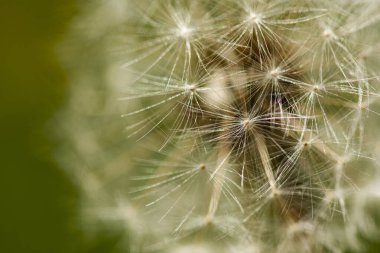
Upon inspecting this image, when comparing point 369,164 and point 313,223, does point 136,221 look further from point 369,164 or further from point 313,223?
point 369,164

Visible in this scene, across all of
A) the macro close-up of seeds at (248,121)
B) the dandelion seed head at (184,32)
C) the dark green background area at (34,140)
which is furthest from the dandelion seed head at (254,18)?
the dark green background area at (34,140)

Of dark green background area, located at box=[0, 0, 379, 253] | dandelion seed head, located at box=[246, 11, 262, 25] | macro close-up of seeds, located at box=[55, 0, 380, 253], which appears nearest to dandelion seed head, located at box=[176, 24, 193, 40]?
macro close-up of seeds, located at box=[55, 0, 380, 253]

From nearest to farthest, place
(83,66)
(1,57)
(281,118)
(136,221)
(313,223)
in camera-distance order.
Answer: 1. (281,118)
2. (313,223)
3. (136,221)
4. (83,66)
5. (1,57)

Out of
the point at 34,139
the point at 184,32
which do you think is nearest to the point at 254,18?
the point at 184,32

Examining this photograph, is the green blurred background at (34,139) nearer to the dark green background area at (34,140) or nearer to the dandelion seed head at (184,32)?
the dark green background area at (34,140)

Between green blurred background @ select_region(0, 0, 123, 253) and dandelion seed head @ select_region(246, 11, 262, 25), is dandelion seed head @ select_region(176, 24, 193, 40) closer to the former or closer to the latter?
dandelion seed head @ select_region(246, 11, 262, 25)

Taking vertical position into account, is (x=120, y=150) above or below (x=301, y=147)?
above

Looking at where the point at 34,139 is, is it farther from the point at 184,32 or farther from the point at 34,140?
the point at 184,32

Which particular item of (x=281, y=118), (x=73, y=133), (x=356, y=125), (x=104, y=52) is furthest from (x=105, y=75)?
(x=356, y=125)
